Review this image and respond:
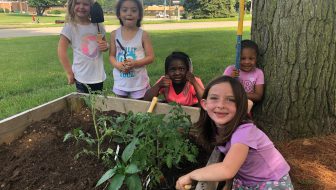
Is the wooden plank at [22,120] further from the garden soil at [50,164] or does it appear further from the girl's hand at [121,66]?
the girl's hand at [121,66]

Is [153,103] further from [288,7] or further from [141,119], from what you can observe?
[288,7]

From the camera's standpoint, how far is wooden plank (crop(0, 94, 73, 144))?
105 inches

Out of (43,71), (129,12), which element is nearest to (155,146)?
(129,12)

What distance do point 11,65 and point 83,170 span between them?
679 centimetres

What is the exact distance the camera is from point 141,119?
7.16 feet

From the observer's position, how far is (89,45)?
12.1 feet

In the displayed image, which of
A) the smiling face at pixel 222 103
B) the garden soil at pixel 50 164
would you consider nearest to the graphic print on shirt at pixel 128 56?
the garden soil at pixel 50 164

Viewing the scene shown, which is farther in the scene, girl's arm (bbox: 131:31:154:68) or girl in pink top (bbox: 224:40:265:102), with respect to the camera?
girl's arm (bbox: 131:31:154:68)

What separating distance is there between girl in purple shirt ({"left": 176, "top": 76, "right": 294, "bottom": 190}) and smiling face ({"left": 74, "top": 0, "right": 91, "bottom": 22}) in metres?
1.85

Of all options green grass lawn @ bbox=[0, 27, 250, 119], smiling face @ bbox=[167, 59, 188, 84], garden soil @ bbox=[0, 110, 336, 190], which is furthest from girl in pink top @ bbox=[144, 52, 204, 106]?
garden soil @ bbox=[0, 110, 336, 190]

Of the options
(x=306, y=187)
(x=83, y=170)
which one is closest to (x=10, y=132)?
(x=83, y=170)

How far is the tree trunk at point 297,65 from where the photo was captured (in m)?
2.84

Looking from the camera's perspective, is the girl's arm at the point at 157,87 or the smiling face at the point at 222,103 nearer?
the smiling face at the point at 222,103

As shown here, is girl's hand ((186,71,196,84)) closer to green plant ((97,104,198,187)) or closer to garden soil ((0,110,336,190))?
garden soil ((0,110,336,190))
